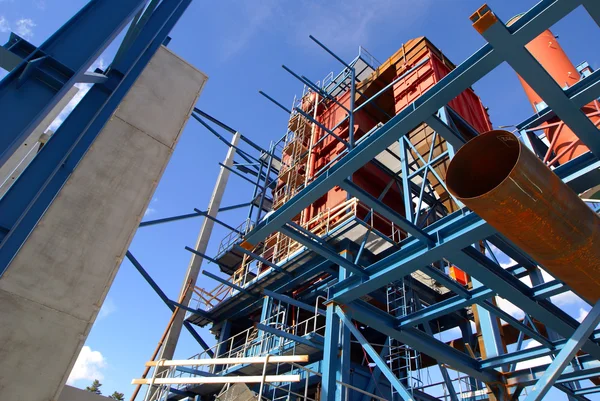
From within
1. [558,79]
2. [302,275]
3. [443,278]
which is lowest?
[443,278]

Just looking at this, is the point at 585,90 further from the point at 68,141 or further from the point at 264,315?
the point at 264,315

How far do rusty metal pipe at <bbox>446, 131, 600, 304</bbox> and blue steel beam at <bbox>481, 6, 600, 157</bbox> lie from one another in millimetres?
1004

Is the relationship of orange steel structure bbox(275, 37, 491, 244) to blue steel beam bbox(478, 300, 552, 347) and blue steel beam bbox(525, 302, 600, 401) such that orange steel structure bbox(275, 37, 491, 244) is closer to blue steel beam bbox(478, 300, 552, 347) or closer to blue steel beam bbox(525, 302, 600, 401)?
blue steel beam bbox(478, 300, 552, 347)

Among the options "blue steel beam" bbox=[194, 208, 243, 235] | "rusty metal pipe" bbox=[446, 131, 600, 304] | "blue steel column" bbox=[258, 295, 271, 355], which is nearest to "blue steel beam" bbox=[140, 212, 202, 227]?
"blue steel beam" bbox=[194, 208, 243, 235]

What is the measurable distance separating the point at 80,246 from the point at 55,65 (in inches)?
133

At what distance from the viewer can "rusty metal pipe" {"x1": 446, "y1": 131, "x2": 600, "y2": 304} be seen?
16.7ft

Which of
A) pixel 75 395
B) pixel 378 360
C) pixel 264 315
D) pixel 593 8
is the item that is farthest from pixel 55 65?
pixel 264 315

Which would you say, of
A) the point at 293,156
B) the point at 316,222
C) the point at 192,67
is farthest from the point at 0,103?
the point at 293,156

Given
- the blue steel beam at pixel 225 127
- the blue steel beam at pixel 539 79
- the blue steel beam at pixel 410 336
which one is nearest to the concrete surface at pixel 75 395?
the blue steel beam at pixel 410 336

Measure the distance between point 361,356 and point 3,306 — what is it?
42.7 feet

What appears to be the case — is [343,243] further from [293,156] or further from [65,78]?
[65,78]

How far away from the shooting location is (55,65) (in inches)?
161

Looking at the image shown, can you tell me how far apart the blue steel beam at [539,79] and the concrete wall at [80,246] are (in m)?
5.87

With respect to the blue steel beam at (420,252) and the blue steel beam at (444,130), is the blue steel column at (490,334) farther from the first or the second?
the blue steel beam at (444,130)
